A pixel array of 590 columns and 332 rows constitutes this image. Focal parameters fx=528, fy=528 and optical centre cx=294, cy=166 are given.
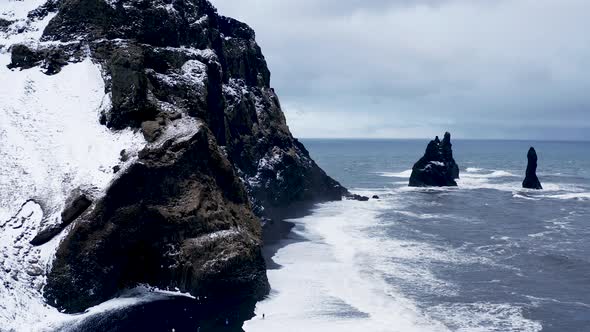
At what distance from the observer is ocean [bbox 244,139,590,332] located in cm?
4634

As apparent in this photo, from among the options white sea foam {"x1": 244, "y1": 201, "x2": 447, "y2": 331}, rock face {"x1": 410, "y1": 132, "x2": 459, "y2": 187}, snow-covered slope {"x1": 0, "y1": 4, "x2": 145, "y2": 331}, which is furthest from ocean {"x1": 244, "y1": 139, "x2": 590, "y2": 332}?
rock face {"x1": 410, "y1": 132, "x2": 459, "y2": 187}

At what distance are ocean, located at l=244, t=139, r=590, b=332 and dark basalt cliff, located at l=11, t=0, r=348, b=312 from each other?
6.94 metres

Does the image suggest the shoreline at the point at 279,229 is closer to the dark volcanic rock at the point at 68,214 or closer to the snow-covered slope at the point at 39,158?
the dark volcanic rock at the point at 68,214

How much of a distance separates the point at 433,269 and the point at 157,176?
107 feet

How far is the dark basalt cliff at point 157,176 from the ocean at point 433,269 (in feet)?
22.8

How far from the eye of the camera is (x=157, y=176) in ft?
170

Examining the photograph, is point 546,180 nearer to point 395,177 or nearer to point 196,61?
point 395,177

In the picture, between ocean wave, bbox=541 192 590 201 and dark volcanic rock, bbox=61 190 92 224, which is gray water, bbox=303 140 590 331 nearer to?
ocean wave, bbox=541 192 590 201

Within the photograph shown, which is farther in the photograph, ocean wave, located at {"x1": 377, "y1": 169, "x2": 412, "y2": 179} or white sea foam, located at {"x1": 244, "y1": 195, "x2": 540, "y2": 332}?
ocean wave, located at {"x1": 377, "y1": 169, "x2": 412, "y2": 179}

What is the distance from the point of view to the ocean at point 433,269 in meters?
46.3

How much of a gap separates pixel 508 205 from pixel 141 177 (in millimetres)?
81021

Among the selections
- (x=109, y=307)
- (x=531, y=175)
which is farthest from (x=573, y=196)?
(x=109, y=307)

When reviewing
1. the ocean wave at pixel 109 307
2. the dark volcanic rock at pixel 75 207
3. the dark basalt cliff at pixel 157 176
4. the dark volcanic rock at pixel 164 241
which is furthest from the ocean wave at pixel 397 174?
the dark volcanic rock at pixel 75 207

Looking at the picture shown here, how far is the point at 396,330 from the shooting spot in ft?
143
